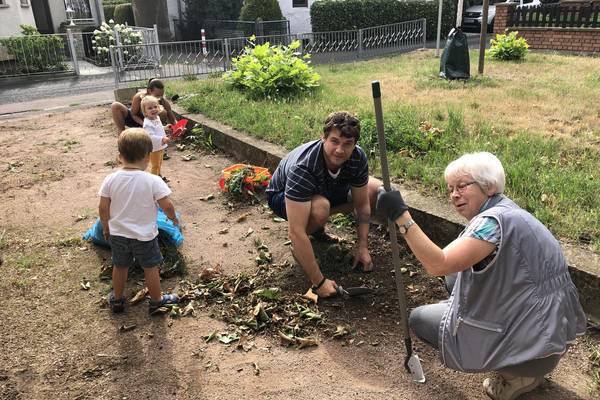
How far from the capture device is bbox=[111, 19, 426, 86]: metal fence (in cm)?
1270

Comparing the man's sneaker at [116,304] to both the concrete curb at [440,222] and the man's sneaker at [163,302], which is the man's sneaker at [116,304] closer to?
the man's sneaker at [163,302]

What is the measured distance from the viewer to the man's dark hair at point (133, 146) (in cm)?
322

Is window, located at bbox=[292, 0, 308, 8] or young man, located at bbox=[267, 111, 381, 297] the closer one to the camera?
young man, located at bbox=[267, 111, 381, 297]

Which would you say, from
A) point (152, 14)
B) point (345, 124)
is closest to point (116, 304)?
point (345, 124)

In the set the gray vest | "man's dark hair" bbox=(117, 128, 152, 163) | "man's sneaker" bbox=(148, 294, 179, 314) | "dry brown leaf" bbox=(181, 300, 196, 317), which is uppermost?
"man's dark hair" bbox=(117, 128, 152, 163)

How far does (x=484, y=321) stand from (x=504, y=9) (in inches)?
615

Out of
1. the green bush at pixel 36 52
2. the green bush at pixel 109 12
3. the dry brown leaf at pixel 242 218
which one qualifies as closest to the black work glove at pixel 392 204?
the dry brown leaf at pixel 242 218

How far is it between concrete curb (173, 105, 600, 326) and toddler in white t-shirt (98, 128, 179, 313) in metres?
1.90

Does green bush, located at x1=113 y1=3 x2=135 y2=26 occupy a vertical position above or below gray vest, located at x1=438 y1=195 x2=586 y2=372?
above

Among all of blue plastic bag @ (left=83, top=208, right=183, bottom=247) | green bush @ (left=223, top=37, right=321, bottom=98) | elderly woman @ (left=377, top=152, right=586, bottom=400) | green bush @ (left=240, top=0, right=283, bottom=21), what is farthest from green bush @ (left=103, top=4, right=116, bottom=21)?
elderly woman @ (left=377, top=152, right=586, bottom=400)

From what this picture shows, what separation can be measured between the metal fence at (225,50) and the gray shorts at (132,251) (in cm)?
913

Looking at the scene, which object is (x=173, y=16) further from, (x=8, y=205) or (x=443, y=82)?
(x=8, y=205)

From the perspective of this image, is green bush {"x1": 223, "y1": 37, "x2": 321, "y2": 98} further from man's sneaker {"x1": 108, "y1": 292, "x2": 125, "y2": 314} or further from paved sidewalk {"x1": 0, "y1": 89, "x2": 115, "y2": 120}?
man's sneaker {"x1": 108, "y1": 292, "x2": 125, "y2": 314}

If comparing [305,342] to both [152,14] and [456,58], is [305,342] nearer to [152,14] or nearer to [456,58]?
[456,58]
